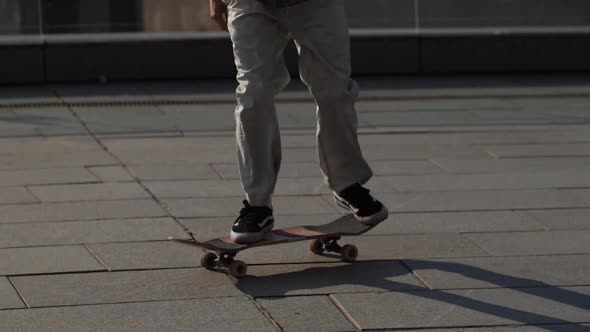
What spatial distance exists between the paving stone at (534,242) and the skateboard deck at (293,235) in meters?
0.62

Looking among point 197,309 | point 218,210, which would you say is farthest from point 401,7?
point 197,309

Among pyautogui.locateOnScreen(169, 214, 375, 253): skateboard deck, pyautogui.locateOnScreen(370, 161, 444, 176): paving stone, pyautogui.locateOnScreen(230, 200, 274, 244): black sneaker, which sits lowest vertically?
pyautogui.locateOnScreen(370, 161, 444, 176): paving stone

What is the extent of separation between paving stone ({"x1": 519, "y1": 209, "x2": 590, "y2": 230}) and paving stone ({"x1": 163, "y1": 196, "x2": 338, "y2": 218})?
101 cm

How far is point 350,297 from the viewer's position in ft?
15.6

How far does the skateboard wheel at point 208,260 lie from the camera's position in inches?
201

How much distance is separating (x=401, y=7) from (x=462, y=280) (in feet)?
23.9

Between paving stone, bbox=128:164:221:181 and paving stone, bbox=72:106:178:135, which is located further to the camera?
paving stone, bbox=72:106:178:135

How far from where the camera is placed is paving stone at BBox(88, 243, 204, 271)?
17.1 feet

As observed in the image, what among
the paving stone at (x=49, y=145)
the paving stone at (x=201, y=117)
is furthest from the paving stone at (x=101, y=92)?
the paving stone at (x=49, y=145)

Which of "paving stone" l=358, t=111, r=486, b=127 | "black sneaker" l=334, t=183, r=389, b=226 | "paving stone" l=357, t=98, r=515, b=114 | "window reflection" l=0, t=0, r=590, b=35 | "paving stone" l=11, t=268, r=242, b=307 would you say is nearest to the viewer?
"paving stone" l=11, t=268, r=242, b=307

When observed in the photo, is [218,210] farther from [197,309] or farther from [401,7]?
[401,7]

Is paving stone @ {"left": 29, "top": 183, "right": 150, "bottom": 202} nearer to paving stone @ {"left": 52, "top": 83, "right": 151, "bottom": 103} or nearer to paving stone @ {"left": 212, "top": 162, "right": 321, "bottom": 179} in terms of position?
paving stone @ {"left": 212, "top": 162, "right": 321, "bottom": 179}

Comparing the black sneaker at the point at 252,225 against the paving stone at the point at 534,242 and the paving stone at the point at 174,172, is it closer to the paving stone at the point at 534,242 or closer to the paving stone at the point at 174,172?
the paving stone at the point at 534,242

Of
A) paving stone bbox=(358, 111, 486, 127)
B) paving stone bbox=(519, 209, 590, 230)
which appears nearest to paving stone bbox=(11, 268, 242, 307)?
paving stone bbox=(519, 209, 590, 230)
